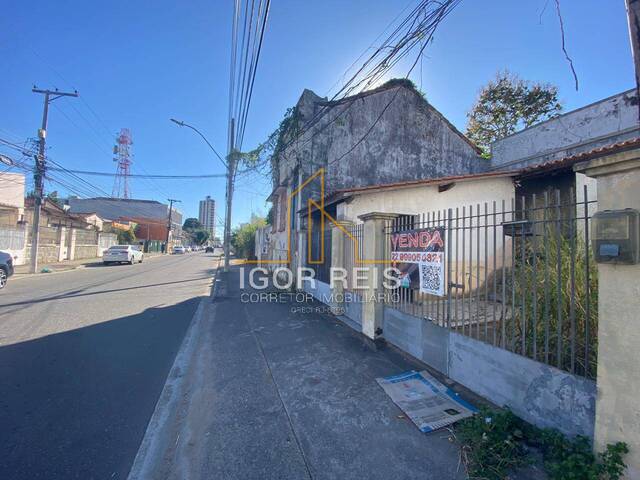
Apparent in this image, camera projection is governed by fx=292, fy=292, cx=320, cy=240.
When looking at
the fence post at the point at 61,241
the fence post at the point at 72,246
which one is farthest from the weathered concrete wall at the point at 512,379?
the fence post at the point at 72,246

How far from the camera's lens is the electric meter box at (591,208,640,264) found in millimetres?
1987

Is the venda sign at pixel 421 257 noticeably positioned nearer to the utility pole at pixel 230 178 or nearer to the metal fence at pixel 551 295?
the metal fence at pixel 551 295

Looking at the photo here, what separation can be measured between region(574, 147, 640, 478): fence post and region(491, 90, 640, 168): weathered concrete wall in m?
8.71

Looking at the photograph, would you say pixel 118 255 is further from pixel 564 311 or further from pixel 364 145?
pixel 564 311

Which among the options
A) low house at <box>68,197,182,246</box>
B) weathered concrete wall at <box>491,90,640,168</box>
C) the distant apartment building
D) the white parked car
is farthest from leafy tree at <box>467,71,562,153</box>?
the distant apartment building

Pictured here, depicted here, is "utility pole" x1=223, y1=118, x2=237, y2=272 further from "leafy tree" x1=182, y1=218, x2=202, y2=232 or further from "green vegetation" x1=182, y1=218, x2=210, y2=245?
"leafy tree" x1=182, y1=218, x2=202, y2=232

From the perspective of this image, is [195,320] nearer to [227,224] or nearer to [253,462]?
[253,462]

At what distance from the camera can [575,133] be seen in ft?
33.7

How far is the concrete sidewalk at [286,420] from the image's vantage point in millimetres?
2357

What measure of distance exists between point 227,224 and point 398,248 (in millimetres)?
13340

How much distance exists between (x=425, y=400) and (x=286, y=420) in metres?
Answer: 1.55

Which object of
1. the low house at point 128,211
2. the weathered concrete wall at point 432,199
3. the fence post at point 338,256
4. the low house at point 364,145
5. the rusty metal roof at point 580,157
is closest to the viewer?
the rusty metal roof at point 580,157

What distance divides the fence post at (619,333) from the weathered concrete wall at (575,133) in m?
8.71

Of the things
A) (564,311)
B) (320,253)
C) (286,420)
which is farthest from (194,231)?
(564,311)
